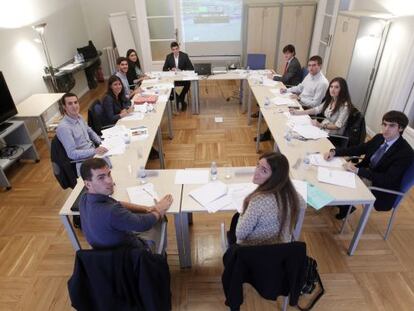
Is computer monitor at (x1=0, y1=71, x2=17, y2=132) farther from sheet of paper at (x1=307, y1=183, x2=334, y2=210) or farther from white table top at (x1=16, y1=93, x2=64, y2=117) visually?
sheet of paper at (x1=307, y1=183, x2=334, y2=210)

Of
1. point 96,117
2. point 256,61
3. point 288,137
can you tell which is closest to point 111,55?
point 256,61

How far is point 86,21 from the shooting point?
7.05 m

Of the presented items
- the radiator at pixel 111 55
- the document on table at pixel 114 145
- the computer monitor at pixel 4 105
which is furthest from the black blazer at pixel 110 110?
the radiator at pixel 111 55

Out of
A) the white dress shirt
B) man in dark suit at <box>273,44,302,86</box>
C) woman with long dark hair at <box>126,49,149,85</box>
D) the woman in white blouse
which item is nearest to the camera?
the woman in white blouse

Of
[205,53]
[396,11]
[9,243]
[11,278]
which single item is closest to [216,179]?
[11,278]

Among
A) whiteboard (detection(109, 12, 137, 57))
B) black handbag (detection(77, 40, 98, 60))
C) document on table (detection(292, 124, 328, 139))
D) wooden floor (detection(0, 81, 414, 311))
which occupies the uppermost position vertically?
whiteboard (detection(109, 12, 137, 57))

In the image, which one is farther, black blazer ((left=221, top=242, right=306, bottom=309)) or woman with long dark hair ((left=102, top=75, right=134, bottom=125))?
woman with long dark hair ((left=102, top=75, right=134, bottom=125))

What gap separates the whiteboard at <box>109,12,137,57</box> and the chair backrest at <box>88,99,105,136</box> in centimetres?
389

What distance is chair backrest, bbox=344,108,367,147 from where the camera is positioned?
3098mm

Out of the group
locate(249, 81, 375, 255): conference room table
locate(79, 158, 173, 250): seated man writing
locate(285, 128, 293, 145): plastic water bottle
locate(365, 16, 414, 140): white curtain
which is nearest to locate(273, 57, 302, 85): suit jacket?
locate(249, 81, 375, 255): conference room table

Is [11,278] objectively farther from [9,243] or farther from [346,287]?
[346,287]

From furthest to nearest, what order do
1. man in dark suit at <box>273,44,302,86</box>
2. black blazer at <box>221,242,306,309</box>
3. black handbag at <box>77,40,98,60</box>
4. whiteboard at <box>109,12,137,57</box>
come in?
whiteboard at <box>109,12,137,57</box>, black handbag at <box>77,40,98,60</box>, man in dark suit at <box>273,44,302,86</box>, black blazer at <box>221,242,306,309</box>

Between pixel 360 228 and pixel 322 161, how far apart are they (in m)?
0.64

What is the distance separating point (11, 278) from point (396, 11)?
18.6 feet
